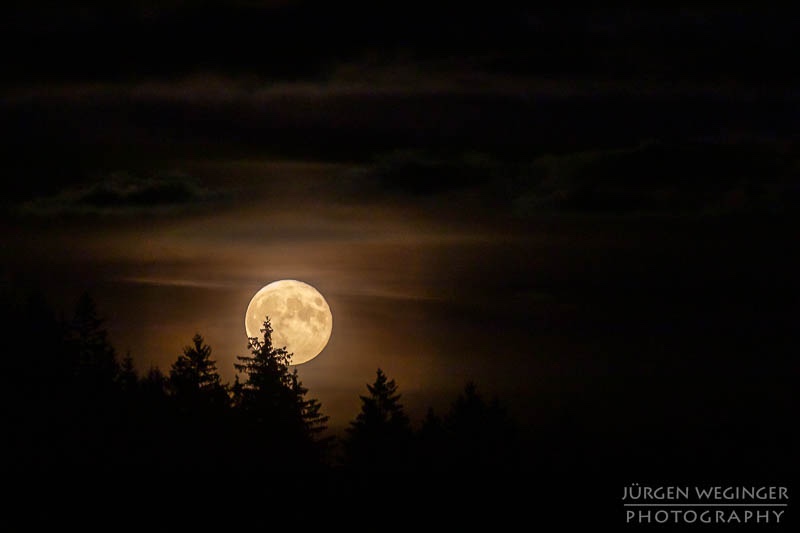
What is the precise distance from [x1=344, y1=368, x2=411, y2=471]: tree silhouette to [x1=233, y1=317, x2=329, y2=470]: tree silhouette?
244 cm

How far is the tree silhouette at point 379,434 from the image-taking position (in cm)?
8062

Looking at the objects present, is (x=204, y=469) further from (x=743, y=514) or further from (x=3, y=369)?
(x=743, y=514)

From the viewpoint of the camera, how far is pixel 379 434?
82375 millimetres

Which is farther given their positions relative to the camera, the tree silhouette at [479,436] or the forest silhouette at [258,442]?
the tree silhouette at [479,436]

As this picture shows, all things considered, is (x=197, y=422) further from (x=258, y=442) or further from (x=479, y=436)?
(x=479, y=436)

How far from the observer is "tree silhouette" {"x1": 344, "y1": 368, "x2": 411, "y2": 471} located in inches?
3174

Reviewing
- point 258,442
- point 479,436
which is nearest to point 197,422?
point 258,442

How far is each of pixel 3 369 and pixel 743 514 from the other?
42.1 m

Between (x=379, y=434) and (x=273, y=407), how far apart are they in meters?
7.22

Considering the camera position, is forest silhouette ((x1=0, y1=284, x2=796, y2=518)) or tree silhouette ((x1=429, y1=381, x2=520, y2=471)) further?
tree silhouette ((x1=429, y1=381, x2=520, y2=471))

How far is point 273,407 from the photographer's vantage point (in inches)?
3105

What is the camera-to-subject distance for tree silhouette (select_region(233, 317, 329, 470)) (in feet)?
253

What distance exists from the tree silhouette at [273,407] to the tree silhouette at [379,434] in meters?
2.44

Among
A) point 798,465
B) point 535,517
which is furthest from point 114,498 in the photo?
point 798,465
